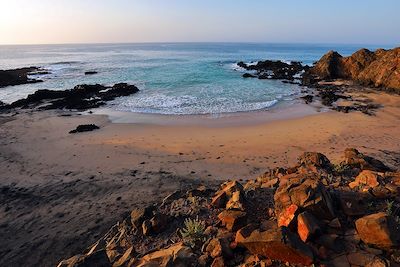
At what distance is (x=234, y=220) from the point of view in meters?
5.82

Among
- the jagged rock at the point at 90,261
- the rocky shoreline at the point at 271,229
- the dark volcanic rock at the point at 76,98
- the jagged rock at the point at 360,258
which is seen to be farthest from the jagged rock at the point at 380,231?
the dark volcanic rock at the point at 76,98

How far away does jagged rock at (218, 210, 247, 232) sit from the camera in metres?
5.80

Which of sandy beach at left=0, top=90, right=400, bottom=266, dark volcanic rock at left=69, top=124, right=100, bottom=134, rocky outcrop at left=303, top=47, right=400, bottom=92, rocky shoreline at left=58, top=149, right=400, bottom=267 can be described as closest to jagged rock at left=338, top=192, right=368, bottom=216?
rocky shoreline at left=58, top=149, right=400, bottom=267

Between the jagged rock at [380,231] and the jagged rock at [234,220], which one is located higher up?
the jagged rock at [380,231]

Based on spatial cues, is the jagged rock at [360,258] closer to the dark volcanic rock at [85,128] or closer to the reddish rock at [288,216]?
the reddish rock at [288,216]

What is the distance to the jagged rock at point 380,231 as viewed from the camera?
15.0ft

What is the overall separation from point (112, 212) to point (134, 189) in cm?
159

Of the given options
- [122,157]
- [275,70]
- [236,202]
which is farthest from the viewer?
[275,70]

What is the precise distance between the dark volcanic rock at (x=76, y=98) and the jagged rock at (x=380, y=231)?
2288 centimetres

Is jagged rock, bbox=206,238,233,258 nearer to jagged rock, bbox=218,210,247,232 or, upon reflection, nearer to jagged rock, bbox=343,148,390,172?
jagged rock, bbox=218,210,247,232

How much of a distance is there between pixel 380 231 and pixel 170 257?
→ 3297mm

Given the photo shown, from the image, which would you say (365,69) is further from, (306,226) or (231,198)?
(306,226)

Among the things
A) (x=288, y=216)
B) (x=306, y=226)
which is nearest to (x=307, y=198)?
(x=288, y=216)

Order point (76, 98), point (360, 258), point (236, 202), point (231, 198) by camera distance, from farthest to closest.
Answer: point (76, 98) < point (231, 198) < point (236, 202) < point (360, 258)
